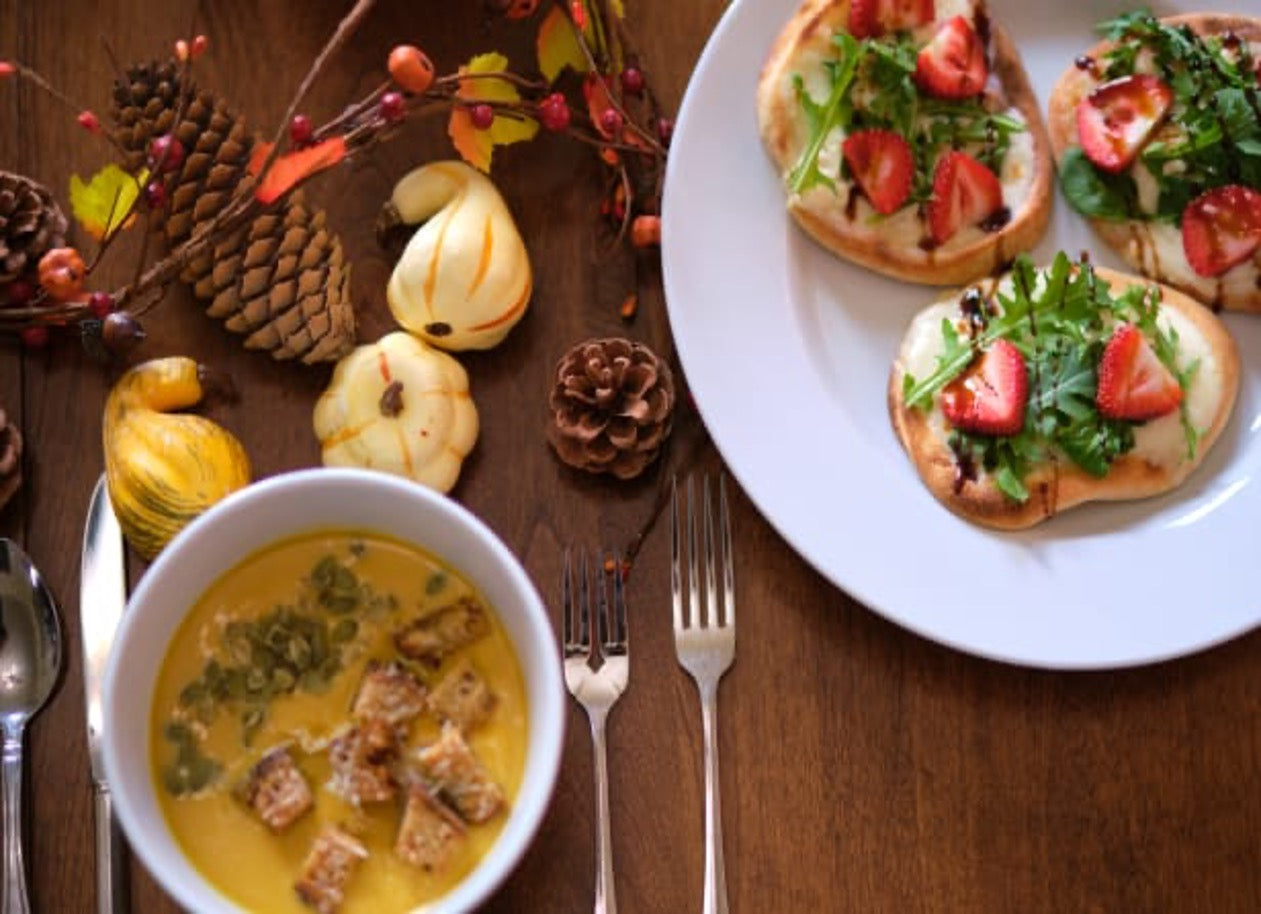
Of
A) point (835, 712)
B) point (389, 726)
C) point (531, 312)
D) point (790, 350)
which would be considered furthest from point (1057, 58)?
point (389, 726)

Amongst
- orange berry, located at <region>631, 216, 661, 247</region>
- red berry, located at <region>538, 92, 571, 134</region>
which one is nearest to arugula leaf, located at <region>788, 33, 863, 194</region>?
orange berry, located at <region>631, 216, 661, 247</region>

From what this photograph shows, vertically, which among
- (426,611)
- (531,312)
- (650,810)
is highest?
(531,312)

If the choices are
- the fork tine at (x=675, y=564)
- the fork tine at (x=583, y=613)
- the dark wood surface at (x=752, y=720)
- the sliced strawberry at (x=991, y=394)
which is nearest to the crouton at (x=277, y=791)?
the dark wood surface at (x=752, y=720)

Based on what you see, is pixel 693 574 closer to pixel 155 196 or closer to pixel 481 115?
pixel 481 115

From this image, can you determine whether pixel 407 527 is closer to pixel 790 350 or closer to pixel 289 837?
pixel 289 837

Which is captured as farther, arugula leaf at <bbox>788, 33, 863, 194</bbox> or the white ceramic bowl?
arugula leaf at <bbox>788, 33, 863, 194</bbox>

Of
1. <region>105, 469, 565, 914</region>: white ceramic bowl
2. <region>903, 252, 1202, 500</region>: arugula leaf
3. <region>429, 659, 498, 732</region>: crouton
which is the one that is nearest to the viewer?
<region>105, 469, 565, 914</region>: white ceramic bowl

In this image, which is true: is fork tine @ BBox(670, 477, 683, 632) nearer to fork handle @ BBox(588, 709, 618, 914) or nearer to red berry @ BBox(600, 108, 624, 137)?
fork handle @ BBox(588, 709, 618, 914)

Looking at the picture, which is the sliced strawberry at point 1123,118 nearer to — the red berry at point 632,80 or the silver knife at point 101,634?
the red berry at point 632,80
